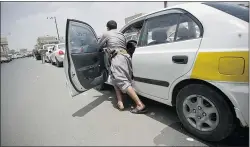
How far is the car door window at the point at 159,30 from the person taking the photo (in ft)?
8.57

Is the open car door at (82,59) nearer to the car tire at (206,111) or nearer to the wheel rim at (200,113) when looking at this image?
the car tire at (206,111)

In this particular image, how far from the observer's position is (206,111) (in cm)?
222

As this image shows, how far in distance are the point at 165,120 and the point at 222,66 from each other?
1.45 meters

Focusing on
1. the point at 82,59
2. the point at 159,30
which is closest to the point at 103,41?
the point at 82,59

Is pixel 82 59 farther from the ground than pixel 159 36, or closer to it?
closer to it

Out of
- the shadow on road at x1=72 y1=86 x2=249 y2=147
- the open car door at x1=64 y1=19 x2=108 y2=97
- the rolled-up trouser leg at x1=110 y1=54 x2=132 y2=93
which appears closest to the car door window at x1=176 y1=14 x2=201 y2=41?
the rolled-up trouser leg at x1=110 y1=54 x2=132 y2=93

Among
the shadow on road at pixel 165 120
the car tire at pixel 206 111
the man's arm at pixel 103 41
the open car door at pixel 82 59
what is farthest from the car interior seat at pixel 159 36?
the open car door at pixel 82 59

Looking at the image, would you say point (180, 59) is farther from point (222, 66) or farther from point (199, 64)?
point (222, 66)

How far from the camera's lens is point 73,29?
342 cm

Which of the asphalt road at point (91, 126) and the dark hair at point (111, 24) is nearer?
the asphalt road at point (91, 126)

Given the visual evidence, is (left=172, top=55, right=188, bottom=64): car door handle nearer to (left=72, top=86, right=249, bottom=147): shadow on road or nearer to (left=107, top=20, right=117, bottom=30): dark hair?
(left=72, top=86, right=249, bottom=147): shadow on road

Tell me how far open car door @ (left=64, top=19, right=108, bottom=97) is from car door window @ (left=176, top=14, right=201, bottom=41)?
1897 mm

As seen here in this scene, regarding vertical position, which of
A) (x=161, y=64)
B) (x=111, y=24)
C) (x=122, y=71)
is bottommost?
(x=122, y=71)

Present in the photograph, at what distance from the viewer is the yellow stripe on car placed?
1797 mm
